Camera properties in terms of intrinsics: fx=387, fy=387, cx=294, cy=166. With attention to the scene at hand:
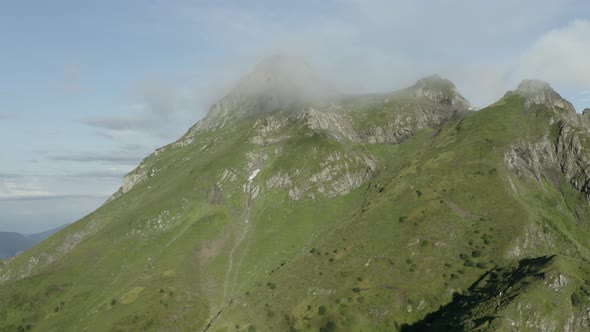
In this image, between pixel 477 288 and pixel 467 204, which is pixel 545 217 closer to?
→ pixel 467 204

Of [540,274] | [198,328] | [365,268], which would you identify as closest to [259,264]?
[198,328]

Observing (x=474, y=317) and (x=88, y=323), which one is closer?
(x=474, y=317)

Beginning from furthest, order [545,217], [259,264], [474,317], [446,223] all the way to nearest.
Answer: [259,264]
[545,217]
[446,223]
[474,317]

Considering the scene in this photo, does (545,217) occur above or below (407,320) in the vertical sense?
above

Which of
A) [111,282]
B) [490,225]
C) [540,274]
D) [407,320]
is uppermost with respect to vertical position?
[111,282]

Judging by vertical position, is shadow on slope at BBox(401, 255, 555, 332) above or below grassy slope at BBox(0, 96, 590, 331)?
below

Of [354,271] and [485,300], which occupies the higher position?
[354,271]

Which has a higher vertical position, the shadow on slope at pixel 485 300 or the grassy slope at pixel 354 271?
the grassy slope at pixel 354 271

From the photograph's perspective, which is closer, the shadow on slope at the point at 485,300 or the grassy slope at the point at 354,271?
the shadow on slope at the point at 485,300

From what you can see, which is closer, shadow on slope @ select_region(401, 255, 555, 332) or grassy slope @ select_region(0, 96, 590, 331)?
shadow on slope @ select_region(401, 255, 555, 332)

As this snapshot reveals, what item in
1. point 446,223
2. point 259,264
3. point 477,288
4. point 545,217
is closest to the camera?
point 477,288

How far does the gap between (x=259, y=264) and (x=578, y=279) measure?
12790cm

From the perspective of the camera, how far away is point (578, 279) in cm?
10500

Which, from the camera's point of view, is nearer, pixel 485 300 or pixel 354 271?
pixel 485 300
